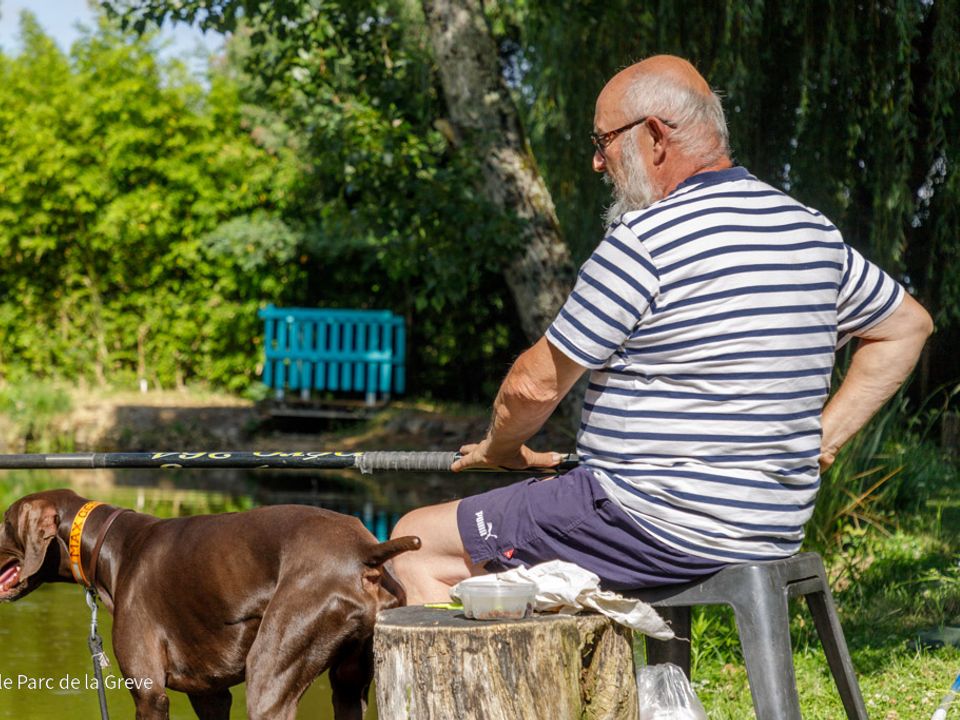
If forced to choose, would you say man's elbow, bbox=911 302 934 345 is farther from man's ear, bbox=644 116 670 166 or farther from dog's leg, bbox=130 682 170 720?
dog's leg, bbox=130 682 170 720

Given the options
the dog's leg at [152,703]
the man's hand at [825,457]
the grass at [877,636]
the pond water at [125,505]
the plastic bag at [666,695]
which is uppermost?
the man's hand at [825,457]

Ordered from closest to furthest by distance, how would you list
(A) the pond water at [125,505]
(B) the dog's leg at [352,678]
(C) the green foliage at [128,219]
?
(B) the dog's leg at [352,678]
(A) the pond water at [125,505]
(C) the green foliage at [128,219]

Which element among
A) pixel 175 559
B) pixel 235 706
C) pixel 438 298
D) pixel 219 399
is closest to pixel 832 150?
pixel 438 298

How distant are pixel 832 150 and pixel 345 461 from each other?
16.1 feet

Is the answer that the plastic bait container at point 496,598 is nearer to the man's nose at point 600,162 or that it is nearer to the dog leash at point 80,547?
the man's nose at point 600,162

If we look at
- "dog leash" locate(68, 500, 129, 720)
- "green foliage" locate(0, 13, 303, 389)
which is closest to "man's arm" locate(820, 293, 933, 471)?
"dog leash" locate(68, 500, 129, 720)

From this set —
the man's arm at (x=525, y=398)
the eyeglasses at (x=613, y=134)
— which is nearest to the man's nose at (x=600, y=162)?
the eyeglasses at (x=613, y=134)

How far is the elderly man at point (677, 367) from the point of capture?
2.69m

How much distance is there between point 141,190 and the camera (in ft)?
53.1

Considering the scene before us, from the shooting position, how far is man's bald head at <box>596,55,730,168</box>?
287 centimetres

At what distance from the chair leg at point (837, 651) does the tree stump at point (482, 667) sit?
0.66 m

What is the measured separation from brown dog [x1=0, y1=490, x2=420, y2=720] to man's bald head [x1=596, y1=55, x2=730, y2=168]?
1146mm

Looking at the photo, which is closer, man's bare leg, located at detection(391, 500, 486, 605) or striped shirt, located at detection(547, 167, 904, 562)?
striped shirt, located at detection(547, 167, 904, 562)

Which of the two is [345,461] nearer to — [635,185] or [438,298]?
[635,185]
